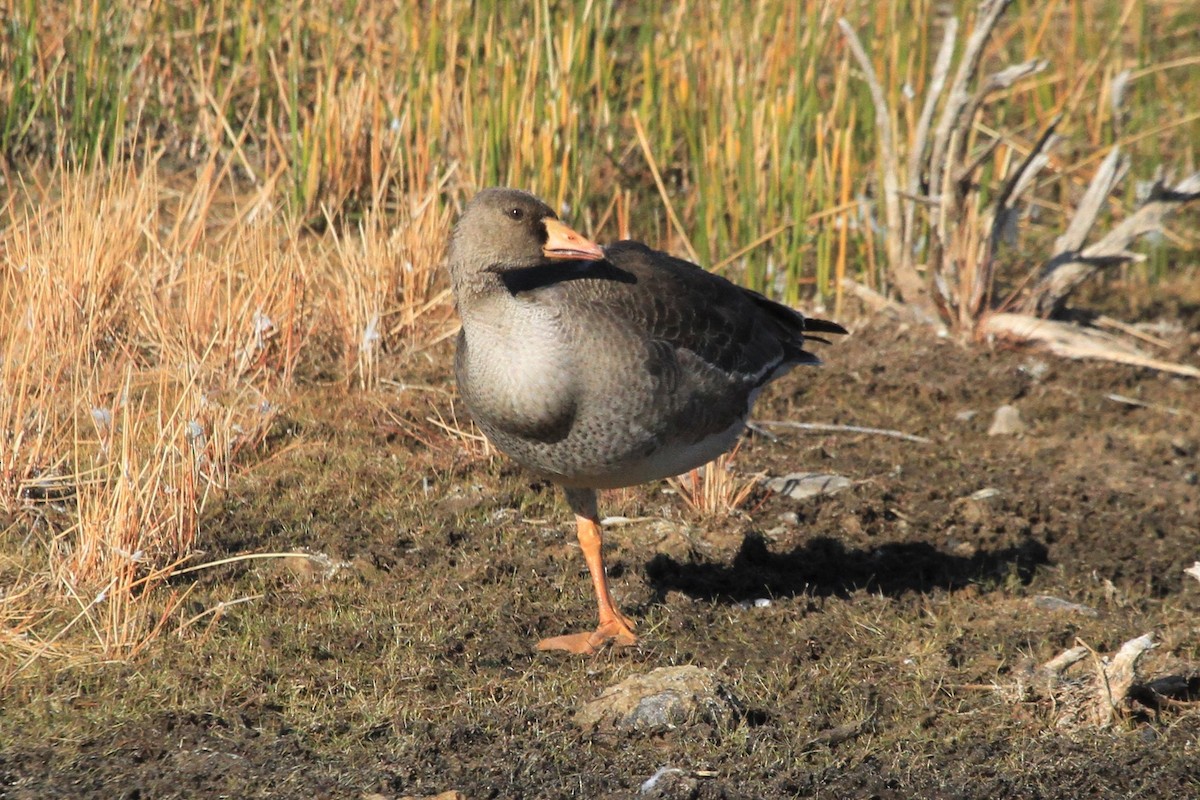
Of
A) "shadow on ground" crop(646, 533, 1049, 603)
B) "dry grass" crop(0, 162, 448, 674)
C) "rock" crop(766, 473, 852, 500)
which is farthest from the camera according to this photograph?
"rock" crop(766, 473, 852, 500)

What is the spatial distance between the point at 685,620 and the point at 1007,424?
273 centimetres

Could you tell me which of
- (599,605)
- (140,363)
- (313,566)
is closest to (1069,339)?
(599,605)

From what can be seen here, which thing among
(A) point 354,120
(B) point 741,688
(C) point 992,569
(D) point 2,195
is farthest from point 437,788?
(D) point 2,195

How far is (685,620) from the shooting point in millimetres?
4961

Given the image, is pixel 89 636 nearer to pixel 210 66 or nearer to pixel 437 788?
pixel 437 788

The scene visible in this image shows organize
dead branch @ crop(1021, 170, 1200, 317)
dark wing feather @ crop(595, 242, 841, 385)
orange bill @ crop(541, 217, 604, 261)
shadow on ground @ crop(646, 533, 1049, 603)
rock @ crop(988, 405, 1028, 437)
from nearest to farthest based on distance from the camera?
orange bill @ crop(541, 217, 604, 261) < dark wing feather @ crop(595, 242, 841, 385) < shadow on ground @ crop(646, 533, 1049, 603) < rock @ crop(988, 405, 1028, 437) < dead branch @ crop(1021, 170, 1200, 317)

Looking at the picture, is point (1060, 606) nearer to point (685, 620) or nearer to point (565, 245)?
point (685, 620)

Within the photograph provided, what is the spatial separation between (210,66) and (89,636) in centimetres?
503

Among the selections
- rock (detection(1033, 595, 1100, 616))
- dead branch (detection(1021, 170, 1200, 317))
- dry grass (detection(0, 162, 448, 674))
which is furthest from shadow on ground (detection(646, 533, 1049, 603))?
dead branch (detection(1021, 170, 1200, 317))

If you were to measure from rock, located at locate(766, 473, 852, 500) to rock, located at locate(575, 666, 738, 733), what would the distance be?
185cm

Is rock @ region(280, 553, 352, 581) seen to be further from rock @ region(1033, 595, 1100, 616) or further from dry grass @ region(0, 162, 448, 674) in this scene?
rock @ region(1033, 595, 1100, 616)

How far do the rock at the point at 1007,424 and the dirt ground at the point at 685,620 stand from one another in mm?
60

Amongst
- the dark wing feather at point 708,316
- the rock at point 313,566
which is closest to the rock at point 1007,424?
the dark wing feather at point 708,316

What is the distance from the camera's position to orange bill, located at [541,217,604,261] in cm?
444
